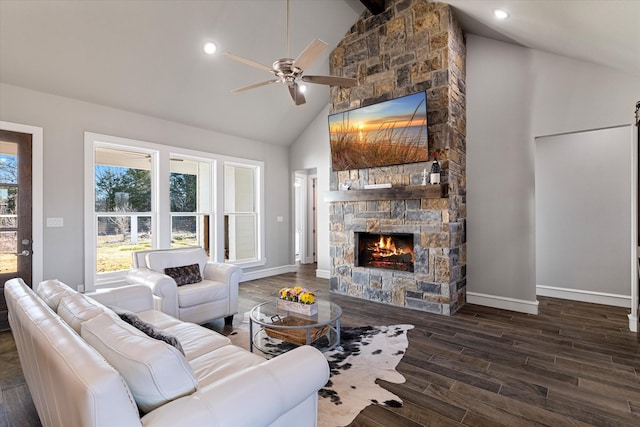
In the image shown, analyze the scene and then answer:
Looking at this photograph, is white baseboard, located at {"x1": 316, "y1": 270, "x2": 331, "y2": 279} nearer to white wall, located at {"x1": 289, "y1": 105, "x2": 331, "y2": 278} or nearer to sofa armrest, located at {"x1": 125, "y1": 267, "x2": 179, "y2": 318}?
white wall, located at {"x1": 289, "y1": 105, "x2": 331, "y2": 278}

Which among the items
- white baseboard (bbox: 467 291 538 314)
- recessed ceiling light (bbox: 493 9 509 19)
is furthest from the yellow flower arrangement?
recessed ceiling light (bbox: 493 9 509 19)

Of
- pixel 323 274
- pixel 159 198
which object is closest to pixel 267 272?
pixel 323 274

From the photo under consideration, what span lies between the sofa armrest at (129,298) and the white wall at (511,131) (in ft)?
13.6

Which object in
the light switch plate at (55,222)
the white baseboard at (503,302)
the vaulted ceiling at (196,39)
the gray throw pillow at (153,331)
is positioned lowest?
the white baseboard at (503,302)

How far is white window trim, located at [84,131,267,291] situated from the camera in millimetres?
4262

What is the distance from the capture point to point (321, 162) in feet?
21.3

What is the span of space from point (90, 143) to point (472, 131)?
528cm

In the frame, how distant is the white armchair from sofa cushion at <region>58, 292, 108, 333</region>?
1.37m

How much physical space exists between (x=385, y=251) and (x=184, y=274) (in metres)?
2.83

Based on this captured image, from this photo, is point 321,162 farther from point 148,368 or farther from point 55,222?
point 148,368

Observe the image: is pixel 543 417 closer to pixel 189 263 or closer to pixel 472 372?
pixel 472 372

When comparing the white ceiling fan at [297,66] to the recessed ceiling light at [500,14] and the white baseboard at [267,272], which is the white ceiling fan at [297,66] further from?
the white baseboard at [267,272]

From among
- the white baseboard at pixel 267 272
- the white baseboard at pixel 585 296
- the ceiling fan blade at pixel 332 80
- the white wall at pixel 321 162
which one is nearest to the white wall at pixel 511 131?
the white baseboard at pixel 585 296

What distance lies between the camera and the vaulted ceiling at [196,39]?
3.13 meters
